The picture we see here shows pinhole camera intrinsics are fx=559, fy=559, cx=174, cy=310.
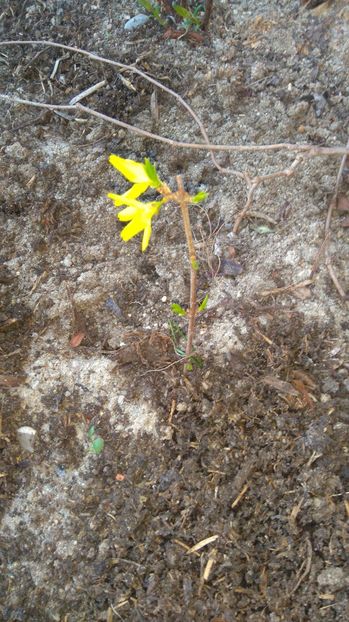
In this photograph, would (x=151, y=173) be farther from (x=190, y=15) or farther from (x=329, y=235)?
(x=190, y=15)

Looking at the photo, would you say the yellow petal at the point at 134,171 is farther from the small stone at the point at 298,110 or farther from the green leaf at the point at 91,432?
the small stone at the point at 298,110

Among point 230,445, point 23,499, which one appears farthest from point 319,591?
point 23,499

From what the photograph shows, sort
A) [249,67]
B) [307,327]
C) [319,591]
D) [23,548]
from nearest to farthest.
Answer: [319,591]
[23,548]
[307,327]
[249,67]

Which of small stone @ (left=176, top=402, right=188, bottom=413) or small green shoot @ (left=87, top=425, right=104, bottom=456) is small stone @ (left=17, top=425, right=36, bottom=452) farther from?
small stone @ (left=176, top=402, right=188, bottom=413)

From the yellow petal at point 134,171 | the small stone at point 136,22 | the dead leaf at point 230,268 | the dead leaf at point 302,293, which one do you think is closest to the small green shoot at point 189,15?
the small stone at point 136,22

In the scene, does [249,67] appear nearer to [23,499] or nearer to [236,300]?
[236,300]

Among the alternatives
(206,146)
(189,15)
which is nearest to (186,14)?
(189,15)

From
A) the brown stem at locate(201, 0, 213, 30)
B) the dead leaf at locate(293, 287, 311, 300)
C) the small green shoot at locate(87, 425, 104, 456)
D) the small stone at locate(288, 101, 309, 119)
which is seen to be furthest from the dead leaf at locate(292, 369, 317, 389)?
the brown stem at locate(201, 0, 213, 30)
